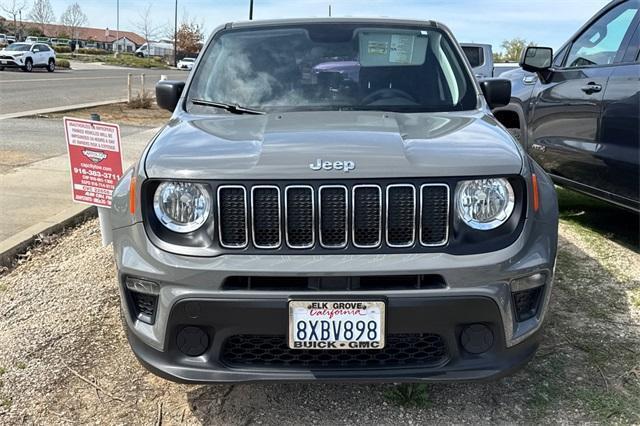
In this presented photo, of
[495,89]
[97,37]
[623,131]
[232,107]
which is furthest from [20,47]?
[97,37]

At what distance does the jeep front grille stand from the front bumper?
0.08m

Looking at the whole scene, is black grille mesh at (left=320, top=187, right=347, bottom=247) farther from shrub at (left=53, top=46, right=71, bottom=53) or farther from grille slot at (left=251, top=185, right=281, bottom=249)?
shrub at (left=53, top=46, right=71, bottom=53)

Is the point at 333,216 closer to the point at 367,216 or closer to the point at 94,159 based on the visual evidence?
the point at 367,216

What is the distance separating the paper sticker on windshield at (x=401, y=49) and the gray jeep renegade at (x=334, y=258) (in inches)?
49.7

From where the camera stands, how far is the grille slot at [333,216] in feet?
7.97

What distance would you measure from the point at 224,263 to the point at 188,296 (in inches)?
7.1

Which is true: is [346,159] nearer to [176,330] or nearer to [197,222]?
[197,222]

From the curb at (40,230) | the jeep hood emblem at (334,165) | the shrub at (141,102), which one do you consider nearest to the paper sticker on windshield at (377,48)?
the jeep hood emblem at (334,165)

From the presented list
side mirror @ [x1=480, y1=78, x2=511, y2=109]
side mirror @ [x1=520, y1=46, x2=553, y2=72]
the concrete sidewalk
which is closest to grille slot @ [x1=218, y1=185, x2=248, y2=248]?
side mirror @ [x1=480, y1=78, x2=511, y2=109]

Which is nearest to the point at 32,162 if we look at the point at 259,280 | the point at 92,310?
the point at 92,310

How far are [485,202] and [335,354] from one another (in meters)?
0.83

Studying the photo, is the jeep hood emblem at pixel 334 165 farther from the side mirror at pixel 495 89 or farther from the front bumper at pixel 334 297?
the side mirror at pixel 495 89

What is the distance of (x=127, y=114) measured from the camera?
15.4 meters

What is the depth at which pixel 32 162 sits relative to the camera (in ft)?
27.1
